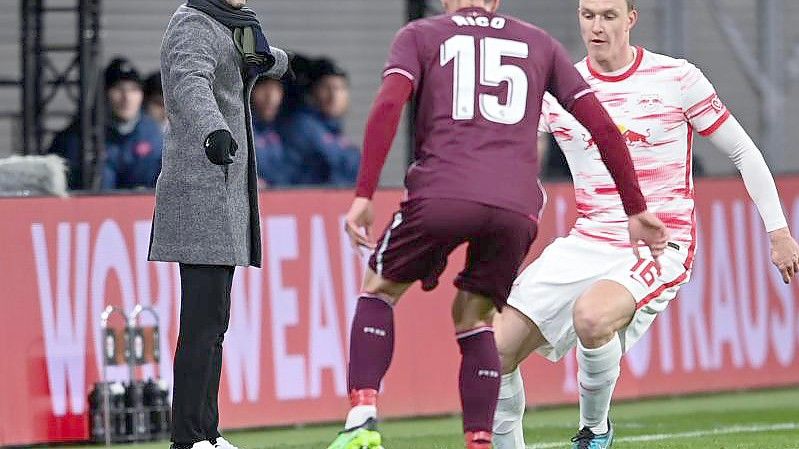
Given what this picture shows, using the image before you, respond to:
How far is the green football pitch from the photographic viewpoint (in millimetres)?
9367

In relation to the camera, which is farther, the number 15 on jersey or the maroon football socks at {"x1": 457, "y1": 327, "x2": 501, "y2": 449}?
the maroon football socks at {"x1": 457, "y1": 327, "x2": 501, "y2": 449}

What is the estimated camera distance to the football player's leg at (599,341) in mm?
7703

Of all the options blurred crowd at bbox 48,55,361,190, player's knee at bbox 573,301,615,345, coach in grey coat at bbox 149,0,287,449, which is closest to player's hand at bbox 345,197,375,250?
coach in grey coat at bbox 149,0,287,449

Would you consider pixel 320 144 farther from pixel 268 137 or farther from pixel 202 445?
pixel 202 445

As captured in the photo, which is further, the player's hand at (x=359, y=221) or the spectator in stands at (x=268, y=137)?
the spectator in stands at (x=268, y=137)

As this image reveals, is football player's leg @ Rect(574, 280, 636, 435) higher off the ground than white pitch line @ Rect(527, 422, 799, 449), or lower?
higher

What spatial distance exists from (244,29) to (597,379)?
207 cm

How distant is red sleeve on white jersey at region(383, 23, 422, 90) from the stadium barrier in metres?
4.18

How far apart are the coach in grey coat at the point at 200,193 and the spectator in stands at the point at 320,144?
21.6 feet

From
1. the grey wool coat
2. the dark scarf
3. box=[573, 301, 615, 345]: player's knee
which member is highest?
the dark scarf

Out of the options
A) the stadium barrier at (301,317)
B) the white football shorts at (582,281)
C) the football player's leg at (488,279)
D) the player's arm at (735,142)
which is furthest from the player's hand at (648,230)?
the stadium barrier at (301,317)

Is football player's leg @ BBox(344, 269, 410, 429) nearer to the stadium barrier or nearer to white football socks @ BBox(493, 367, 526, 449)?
white football socks @ BBox(493, 367, 526, 449)

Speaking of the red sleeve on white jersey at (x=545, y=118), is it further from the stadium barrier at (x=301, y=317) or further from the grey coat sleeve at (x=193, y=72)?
the stadium barrier at (x=301, y=317)

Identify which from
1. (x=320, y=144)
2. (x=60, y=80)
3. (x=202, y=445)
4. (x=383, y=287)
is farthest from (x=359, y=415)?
(x=60, y=80)
